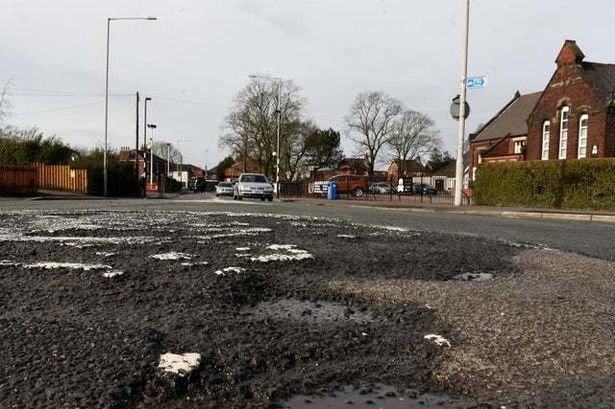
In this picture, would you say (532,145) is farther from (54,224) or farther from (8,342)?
(8,342)

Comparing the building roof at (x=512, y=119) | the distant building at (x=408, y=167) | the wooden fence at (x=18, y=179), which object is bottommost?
the wooden fence at (x=18, y=179)

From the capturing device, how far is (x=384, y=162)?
3654 inches

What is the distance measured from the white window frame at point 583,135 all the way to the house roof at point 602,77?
1677 mm

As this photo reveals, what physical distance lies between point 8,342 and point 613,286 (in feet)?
16.6

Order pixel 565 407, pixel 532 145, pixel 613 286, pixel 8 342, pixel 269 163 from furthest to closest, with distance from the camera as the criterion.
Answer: pixel 269 163, pixel 532 145, pixel 613 286, pixel 8 342, pixel 565 407

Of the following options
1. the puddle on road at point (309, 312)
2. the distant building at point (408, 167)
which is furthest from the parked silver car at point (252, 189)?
the distant building at point (408, 167)

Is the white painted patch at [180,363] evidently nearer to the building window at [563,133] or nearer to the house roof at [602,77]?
the house roof at [602,77]

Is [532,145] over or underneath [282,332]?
over

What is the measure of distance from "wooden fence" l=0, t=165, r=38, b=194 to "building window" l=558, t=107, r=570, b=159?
32485 millimetres

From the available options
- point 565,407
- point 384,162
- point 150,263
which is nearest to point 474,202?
point 150,263

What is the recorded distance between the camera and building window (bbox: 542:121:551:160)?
37500 millimetres

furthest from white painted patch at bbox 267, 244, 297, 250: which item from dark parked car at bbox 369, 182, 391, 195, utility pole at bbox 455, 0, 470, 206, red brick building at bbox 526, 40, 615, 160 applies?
dark parked car at bbox 369, 182, 391, 195

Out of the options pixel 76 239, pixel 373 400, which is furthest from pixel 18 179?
pixel 373 400

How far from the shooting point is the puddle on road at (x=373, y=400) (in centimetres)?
255
